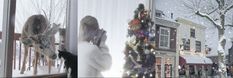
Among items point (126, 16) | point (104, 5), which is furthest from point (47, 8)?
point (126, 16)

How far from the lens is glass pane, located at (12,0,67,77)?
304 cm

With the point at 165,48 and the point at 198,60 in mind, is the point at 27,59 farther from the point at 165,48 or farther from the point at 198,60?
the point at 198,60

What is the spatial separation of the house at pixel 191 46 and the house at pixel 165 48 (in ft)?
0.20

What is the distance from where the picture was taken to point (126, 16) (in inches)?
123

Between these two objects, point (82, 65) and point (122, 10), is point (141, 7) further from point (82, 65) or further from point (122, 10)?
point (82, 65)

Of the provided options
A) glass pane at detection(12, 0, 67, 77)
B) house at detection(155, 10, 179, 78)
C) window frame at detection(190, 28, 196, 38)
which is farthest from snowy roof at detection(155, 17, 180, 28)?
A: glass pane at detection(12, 0, 67, 77)

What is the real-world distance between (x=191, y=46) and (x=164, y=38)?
0.29m

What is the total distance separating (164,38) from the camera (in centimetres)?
328

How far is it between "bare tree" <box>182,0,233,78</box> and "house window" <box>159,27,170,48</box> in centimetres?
33

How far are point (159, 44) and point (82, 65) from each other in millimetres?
830

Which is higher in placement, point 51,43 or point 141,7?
point 141,7

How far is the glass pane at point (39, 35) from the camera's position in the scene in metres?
3.04

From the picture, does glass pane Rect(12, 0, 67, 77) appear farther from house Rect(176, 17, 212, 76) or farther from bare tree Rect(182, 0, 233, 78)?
bare tree Rect(182, 0, 233, 78)

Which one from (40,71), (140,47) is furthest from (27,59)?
(140,47)
